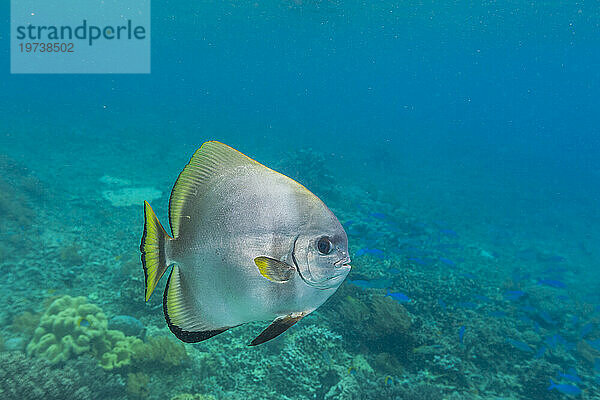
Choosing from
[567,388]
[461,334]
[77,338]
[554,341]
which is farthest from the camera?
[554,341]

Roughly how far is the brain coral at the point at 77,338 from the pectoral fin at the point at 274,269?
409 centimetres

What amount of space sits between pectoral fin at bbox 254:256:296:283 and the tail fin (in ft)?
1.08

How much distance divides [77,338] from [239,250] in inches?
170

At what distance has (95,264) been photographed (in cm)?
632

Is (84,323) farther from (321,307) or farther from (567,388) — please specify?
(567,388)

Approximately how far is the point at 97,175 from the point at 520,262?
17.7 metres

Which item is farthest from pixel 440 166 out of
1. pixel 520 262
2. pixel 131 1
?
pixel 131 1

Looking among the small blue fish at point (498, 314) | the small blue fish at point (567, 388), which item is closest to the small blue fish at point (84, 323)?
the small blue fish at point (567, 388)

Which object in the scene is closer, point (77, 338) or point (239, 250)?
point (239, 250)

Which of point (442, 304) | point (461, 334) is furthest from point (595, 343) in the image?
point (461, 334)

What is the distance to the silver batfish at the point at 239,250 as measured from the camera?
2.79 ft

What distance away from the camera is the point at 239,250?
900mm

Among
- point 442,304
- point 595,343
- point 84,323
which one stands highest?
point 84,323

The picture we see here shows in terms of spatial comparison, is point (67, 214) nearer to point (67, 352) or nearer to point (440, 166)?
point (67, 352)
